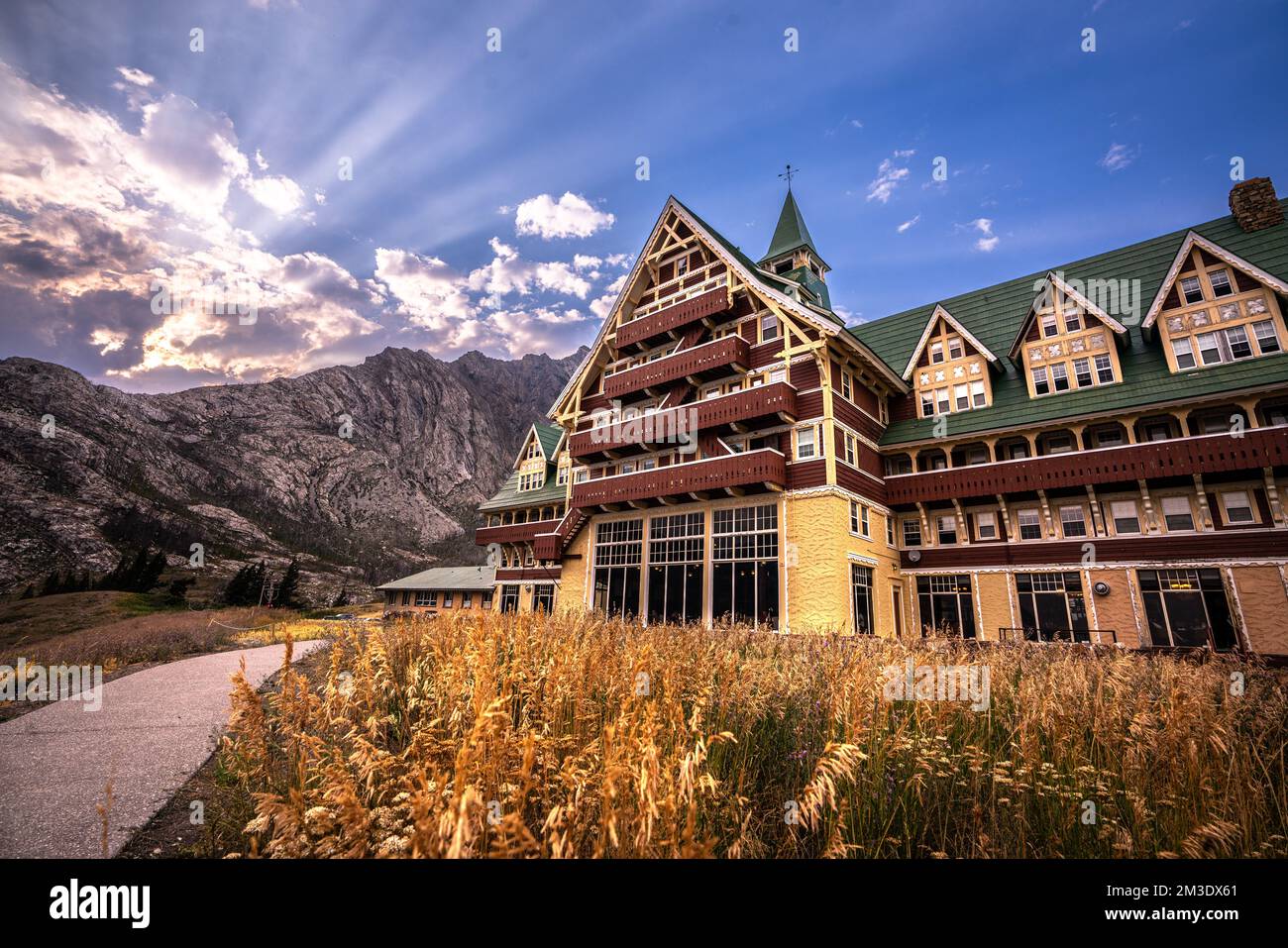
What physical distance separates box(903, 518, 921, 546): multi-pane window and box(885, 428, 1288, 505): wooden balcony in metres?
1.93

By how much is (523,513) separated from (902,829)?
40030mm

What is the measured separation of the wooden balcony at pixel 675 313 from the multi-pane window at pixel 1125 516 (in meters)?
20.0

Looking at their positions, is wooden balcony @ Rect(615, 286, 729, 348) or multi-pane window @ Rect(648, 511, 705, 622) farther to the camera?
wooden balcony @ Rect(615, 286, 729, 348)

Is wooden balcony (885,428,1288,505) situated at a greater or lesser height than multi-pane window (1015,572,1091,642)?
greater

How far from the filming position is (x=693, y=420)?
26000mm

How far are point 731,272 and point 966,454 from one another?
1576 centimetres

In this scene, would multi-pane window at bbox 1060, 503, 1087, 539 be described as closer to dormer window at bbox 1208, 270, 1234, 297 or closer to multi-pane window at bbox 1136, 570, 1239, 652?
multi-pane window at bbox 1136, 570, 1239, 652

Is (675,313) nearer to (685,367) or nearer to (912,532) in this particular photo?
(685,367)

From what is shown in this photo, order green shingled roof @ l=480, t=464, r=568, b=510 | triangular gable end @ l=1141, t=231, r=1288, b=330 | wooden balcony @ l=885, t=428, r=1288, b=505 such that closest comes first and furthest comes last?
wooden balcony @ l=885, t=428, r=1288, b=505 → triangular gable end @ l=1141, t=231, r=1288, b=330 → green shingled roof @ l=480, t=464, r=568, b=510

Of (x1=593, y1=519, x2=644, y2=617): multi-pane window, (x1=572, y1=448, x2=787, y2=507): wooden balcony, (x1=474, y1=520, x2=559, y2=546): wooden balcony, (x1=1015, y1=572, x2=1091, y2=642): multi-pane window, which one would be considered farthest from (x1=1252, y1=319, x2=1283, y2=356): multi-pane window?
(x1=474, y1=520, x2=559, y2=546): wooden balcony

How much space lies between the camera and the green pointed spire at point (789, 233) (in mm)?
40875

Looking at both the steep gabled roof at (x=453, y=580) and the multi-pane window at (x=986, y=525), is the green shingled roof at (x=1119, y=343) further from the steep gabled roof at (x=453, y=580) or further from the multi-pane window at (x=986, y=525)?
the steep gabled roof at (x=453, y=580)

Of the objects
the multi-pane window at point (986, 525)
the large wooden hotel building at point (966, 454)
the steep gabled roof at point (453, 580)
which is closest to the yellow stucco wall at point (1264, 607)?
the large wooden hotel building at point (966, 454)

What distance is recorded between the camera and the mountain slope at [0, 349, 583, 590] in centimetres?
7381
